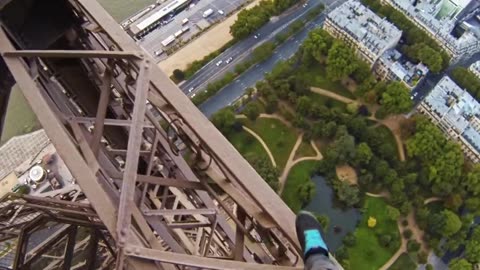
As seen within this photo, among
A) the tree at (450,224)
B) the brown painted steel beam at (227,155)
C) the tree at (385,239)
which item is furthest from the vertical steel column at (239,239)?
the tree at (450,224)

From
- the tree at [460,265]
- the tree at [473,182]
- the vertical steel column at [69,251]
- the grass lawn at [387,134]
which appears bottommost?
the tree at [460,265]

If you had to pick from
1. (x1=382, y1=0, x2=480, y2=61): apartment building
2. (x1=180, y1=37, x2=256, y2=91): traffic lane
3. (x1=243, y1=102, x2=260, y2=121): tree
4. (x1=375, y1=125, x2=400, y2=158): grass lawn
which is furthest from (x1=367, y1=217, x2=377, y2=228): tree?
(x1=382, y1=0, x2=480, y2=61): apartment building

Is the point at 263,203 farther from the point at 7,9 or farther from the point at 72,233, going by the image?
the point at 72,233

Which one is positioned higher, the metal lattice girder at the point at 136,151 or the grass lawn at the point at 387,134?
the grass lawn at the point at 387,134

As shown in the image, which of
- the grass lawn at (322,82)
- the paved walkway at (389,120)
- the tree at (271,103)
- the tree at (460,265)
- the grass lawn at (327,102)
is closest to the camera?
the tree at (460,265)

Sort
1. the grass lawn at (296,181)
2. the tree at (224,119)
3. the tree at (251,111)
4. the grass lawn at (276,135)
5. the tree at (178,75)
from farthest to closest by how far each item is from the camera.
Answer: the tree at (178,75)
the tree at (251,111)
the grass lawn at (276,135)
the tree at (224,119)
the grass lawn at (296,181)

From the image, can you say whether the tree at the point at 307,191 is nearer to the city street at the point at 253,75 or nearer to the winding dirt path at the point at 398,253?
the winding dirt path at the point at 398,253

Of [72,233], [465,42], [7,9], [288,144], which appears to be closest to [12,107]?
[288,144]
